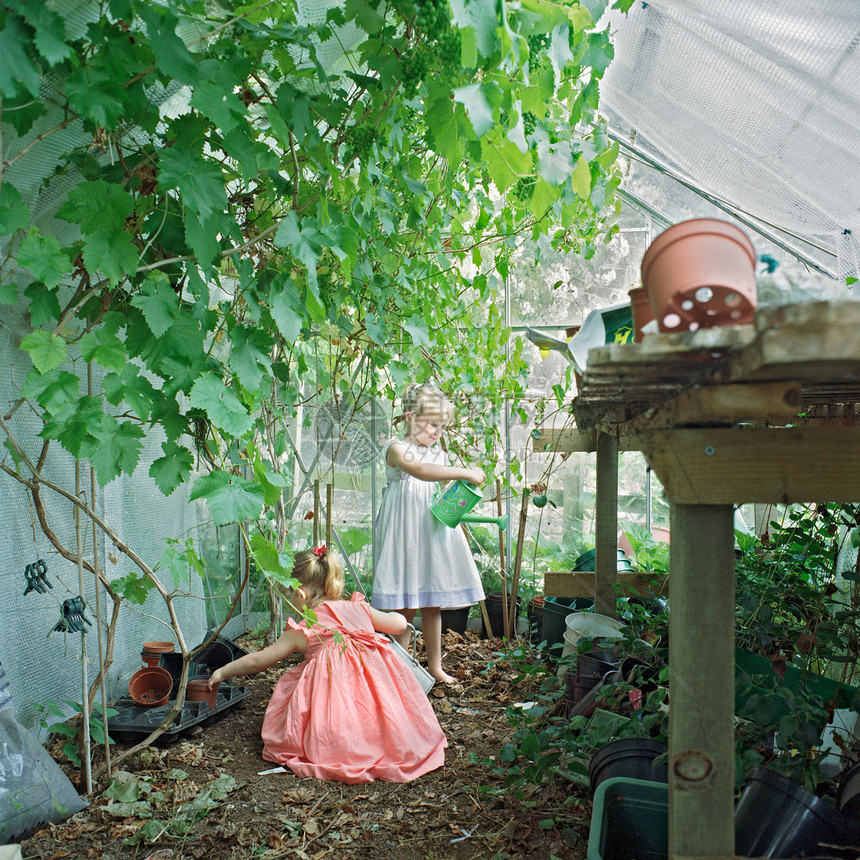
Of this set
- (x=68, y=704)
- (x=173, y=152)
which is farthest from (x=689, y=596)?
(x=68, y=704)

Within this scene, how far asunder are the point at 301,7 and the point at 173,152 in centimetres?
77

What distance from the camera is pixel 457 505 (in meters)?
3.11

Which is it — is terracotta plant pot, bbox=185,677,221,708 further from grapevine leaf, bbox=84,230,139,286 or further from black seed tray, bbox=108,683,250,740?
grapevine leaf, bbox=84,230,139,286

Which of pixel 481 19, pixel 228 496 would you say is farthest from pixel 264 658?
pixel 481 19

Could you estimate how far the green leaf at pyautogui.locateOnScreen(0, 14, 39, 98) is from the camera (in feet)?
3.23

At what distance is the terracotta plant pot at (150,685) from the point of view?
96.7 inches

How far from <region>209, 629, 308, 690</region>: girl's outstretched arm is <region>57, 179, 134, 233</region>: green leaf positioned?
1.58m

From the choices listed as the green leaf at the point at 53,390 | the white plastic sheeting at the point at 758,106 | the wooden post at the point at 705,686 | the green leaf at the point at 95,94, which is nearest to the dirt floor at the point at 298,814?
the wooden post at the point at 705,686

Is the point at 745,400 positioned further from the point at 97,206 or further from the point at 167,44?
the point at 97,206

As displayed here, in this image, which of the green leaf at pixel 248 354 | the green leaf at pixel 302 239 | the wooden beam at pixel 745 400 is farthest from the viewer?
the green leaf at pixel 248 354

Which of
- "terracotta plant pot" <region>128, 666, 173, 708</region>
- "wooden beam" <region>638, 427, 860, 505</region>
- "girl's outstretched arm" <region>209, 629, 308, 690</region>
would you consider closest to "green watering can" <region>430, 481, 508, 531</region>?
"girl's outstretched arm" <region>209, 629, 308, 690</region>

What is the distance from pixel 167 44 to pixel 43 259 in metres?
0.44

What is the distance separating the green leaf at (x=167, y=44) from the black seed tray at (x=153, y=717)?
6.01ft

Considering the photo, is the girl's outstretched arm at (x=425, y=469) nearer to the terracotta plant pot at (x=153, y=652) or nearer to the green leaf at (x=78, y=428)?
the terracotta plant pot at (x=153, y=652)
